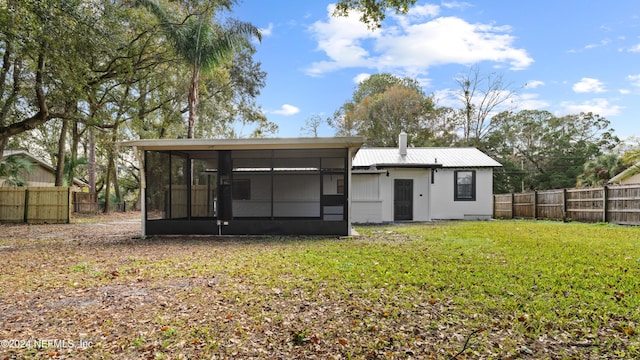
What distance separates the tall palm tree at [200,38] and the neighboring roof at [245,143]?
16.4 feet

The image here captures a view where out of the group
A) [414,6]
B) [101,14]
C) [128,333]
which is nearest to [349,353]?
[128,333]

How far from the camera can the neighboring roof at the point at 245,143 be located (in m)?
9.01

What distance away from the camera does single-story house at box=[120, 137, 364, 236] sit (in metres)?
9.38

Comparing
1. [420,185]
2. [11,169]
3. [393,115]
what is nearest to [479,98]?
[393,115]

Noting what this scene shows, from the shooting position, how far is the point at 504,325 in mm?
3287

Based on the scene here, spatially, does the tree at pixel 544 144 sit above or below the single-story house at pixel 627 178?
above

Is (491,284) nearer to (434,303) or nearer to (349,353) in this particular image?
(434,303)

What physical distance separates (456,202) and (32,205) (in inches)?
700

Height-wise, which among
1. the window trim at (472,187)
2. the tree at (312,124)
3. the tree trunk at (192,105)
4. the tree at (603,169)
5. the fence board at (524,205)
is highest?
the tree at (312,124)

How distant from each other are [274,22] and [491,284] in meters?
15.5

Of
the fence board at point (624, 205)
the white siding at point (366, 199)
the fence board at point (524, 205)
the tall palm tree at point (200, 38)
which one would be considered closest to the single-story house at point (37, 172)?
the tall palm tree at point (200, 38)

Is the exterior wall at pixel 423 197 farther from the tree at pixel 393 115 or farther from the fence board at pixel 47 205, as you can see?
the tree at pixel 393 115

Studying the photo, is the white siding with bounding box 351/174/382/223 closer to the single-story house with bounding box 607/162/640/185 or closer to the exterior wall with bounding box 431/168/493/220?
the exterior wall with bounding box 431/168/493/220

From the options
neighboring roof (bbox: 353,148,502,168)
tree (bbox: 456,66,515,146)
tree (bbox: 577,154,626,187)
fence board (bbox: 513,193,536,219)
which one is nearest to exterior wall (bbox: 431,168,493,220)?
neighboring roof (bbox: 353,148,502,168)
